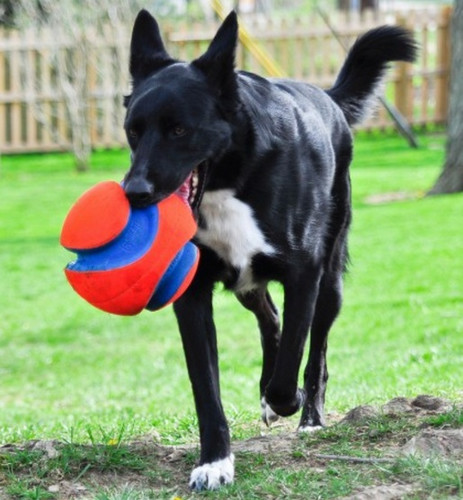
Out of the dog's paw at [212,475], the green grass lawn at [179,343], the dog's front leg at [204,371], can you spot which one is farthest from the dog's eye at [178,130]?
the green grass lawn at [179,343]

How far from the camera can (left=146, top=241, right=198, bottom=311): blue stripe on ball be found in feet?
12.4

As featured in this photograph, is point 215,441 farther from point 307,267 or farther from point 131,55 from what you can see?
point 131,55

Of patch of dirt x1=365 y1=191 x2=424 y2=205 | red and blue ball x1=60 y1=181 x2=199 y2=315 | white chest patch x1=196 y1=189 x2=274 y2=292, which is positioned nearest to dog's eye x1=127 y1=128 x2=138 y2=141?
red and blue ball x1=60 y1=181 x2=199 y2=315

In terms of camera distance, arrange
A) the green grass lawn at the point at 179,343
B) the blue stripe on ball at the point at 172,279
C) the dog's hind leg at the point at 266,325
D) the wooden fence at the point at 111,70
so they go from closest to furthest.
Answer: the blue stripe on ball at the point at 172,279
the dog's hind leg at the point at 266,325
the green grass lawn at the point at 179,343
the wooden fence at the point at 111,70

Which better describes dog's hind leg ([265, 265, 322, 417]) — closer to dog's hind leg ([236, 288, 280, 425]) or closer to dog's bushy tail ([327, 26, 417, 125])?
dog's hind leg ([236, 288, 280, 425])

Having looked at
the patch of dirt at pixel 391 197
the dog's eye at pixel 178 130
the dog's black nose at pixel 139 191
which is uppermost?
the dog's eye at pixel 178 130

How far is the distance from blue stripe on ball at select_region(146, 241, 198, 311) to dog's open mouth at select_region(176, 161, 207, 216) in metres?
0.23

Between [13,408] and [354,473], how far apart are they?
4.24 meters

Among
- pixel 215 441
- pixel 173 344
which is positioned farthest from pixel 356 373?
pixel 215 441

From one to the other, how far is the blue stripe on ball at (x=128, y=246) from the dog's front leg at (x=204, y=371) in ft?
1.62

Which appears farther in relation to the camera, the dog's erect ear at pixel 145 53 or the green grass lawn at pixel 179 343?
the green grass lawn at pixel 179 343

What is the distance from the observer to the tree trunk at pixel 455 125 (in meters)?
12.8

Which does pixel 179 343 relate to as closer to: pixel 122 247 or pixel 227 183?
pixel 227 183

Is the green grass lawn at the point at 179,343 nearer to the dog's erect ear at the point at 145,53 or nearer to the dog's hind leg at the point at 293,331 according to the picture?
the dog's hind leg at the point at 293,331
